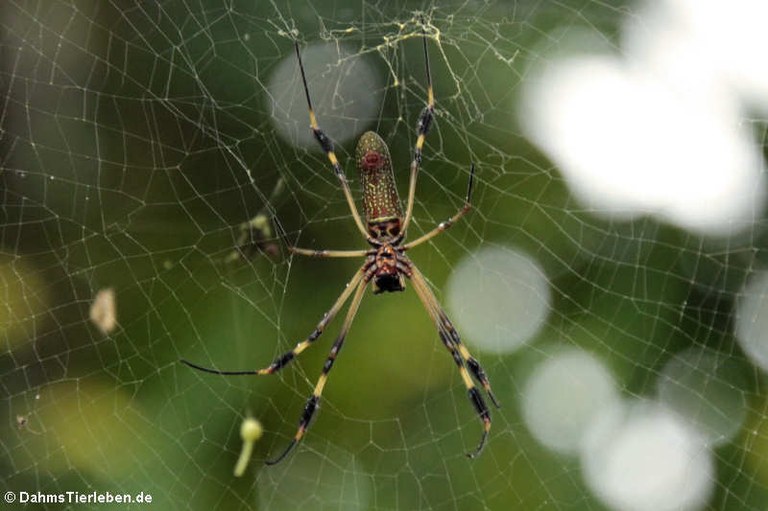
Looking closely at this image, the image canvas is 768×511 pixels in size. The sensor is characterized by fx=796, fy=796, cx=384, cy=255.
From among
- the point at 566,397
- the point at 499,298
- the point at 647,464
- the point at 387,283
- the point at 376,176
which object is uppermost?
the point at 376,176

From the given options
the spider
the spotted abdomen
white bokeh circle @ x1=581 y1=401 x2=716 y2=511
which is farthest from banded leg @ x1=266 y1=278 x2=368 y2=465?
white bokeh circle @ x1=581 y1=401 x2=716 y2=511

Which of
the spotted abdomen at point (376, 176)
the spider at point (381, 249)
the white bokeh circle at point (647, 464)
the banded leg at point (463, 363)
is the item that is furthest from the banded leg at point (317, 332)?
the white bokeh circle at point (647, 464)

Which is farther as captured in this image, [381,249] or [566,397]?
[566,397]

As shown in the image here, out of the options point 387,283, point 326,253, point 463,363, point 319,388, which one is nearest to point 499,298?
point 463,363

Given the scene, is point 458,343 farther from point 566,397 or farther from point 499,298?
point 566,397

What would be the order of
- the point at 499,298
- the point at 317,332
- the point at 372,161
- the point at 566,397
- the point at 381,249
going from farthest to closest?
1. the point at 566,397
2. the point at 499,298
3. the point at 317,332
4. the point at 381,249
5. the point at 372,161

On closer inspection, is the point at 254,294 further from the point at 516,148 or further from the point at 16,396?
the point at 516,148

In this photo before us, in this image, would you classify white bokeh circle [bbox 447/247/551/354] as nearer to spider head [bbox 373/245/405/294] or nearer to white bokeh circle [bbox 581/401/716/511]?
white bokeh circle [bbox 581/401/716/511]
